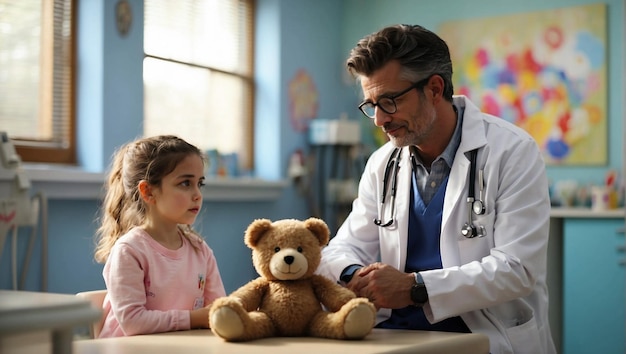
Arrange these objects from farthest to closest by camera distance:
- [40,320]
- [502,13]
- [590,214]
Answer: [502,13] → [590,214] → [40,320]

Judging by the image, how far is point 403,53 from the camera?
1.96 meters

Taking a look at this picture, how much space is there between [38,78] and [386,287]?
2.39m

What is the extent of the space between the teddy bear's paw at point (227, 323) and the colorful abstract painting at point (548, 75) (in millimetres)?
3555

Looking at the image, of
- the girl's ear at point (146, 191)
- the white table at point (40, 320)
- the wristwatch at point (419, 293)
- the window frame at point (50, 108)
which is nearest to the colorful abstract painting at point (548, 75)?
the window frame at point (50, 108)

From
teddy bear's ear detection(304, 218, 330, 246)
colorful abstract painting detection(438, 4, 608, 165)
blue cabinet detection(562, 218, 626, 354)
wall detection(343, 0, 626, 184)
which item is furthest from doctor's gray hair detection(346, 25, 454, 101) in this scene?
colorful abstract painting detection(438, 4, 608, 165)

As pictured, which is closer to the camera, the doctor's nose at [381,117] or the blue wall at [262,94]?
the doctor's nose at [381,117]

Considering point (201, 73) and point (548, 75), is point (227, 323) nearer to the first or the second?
point (201, 73)

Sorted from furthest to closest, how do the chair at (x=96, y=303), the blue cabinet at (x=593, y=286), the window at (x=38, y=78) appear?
the blue cabinet at (x=593, y=286)
the window at (x=38, y=78)
the chair at (x=96, y=303)

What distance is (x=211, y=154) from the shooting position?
4.33 metres

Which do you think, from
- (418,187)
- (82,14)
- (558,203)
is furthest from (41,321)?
(558,203)

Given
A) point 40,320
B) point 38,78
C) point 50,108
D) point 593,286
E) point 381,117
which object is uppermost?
point 38,78

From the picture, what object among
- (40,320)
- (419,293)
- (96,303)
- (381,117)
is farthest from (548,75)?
(40,320)

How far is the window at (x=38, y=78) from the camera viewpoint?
11.0ft

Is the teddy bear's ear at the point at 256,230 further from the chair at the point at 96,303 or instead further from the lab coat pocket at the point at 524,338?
the lab coat pocket at the point at 524,338
